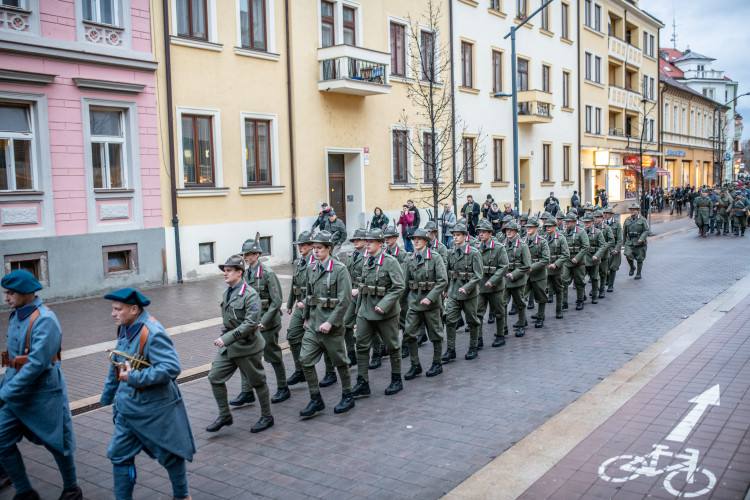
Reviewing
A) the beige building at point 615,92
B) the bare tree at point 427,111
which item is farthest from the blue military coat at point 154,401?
the beige building at point 615,92

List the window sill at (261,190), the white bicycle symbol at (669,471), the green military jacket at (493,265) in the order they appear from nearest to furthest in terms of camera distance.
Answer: the white bicycle symbol at (669,471) < the green military jacket at (493,265) < the window sill at (261,190)

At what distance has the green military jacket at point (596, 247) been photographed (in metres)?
14.4

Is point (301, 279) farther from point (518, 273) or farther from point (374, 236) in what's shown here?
point (518, 273)

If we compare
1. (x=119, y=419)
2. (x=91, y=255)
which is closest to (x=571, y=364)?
(x=119, y=419)

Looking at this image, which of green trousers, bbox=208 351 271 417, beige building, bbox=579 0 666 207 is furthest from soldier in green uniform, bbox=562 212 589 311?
beige building, bbox=579 0 666 207

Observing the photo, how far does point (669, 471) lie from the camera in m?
5.55

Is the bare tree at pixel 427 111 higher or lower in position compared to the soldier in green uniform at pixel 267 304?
higher

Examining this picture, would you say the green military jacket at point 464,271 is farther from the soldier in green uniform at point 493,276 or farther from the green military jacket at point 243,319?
the green military jacket at point 243,319

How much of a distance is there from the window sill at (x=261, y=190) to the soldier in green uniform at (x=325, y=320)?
12102mm

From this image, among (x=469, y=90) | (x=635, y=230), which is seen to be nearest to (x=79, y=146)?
(x=635, y=230)

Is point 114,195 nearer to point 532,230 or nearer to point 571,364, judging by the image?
point 532,230

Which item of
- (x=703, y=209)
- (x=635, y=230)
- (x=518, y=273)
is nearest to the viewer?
(x=518, y=273)

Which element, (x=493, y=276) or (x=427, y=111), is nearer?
(x=493, y=276)

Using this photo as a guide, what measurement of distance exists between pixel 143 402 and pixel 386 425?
2900 millimetres
